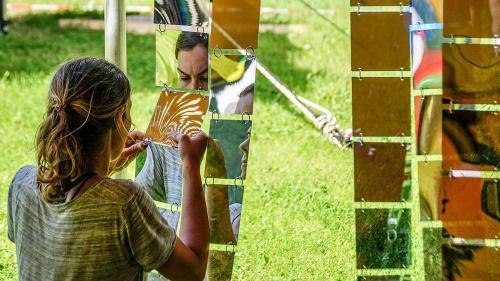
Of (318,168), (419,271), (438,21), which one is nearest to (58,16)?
(318,168)

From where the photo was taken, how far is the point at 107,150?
193cm

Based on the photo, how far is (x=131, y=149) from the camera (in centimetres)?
262

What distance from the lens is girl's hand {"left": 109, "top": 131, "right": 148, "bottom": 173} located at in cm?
252

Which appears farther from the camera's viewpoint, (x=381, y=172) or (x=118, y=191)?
(x=381, y=172)

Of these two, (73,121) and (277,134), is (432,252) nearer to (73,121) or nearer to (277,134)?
(73,121)

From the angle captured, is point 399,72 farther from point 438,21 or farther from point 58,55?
point 58,55

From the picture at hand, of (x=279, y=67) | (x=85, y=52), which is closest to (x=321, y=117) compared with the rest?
(x=279, y=67)

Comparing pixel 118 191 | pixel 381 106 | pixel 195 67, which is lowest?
pixel 118 191

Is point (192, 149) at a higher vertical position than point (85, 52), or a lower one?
lower

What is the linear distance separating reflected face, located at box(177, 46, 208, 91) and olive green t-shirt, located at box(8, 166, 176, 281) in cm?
92

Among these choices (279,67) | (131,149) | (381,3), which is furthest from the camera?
(279,67)

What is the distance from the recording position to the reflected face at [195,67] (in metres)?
2.78

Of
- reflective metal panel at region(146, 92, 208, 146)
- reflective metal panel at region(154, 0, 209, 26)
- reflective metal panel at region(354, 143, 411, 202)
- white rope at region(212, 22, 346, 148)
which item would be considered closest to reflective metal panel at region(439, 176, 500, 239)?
reflective metal panel at region(354, 143, 411, 202)

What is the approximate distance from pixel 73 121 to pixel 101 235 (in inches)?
9.5
